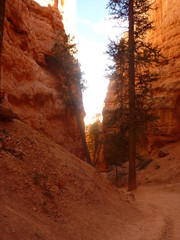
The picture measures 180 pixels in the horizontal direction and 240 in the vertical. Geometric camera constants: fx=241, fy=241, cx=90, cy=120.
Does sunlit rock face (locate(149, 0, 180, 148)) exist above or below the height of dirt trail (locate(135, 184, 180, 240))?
above

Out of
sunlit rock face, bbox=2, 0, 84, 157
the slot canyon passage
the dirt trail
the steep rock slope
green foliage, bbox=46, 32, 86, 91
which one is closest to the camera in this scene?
the steep rock slope

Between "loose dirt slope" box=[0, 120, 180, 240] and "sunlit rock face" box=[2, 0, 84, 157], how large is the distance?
7542mm

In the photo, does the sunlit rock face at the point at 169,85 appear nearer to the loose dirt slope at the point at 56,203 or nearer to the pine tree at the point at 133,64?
the pine tree at the point at 133,64

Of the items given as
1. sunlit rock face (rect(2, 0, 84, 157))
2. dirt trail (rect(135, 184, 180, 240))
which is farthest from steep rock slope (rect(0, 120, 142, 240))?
sunlit rock face (rect(2, 0, 84, 157))

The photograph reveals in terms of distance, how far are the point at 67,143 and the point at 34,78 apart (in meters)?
6.59

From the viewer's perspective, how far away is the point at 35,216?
4.26 m

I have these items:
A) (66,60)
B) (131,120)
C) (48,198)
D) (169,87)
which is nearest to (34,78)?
(66,60)

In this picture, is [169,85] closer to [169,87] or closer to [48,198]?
[169,87]

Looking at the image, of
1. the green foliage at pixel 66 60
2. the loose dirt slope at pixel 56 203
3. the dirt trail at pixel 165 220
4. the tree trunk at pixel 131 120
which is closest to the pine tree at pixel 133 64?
the tree trunk at pixel 131 120

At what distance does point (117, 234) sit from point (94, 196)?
1.71 meters

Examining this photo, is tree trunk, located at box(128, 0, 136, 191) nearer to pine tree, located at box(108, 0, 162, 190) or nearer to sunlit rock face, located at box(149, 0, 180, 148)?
pine tree, located at box(108, 0, 162, 190)

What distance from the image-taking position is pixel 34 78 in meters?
17.3

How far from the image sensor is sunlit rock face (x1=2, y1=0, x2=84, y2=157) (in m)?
14.9

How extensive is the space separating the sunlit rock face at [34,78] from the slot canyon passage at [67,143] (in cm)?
7
